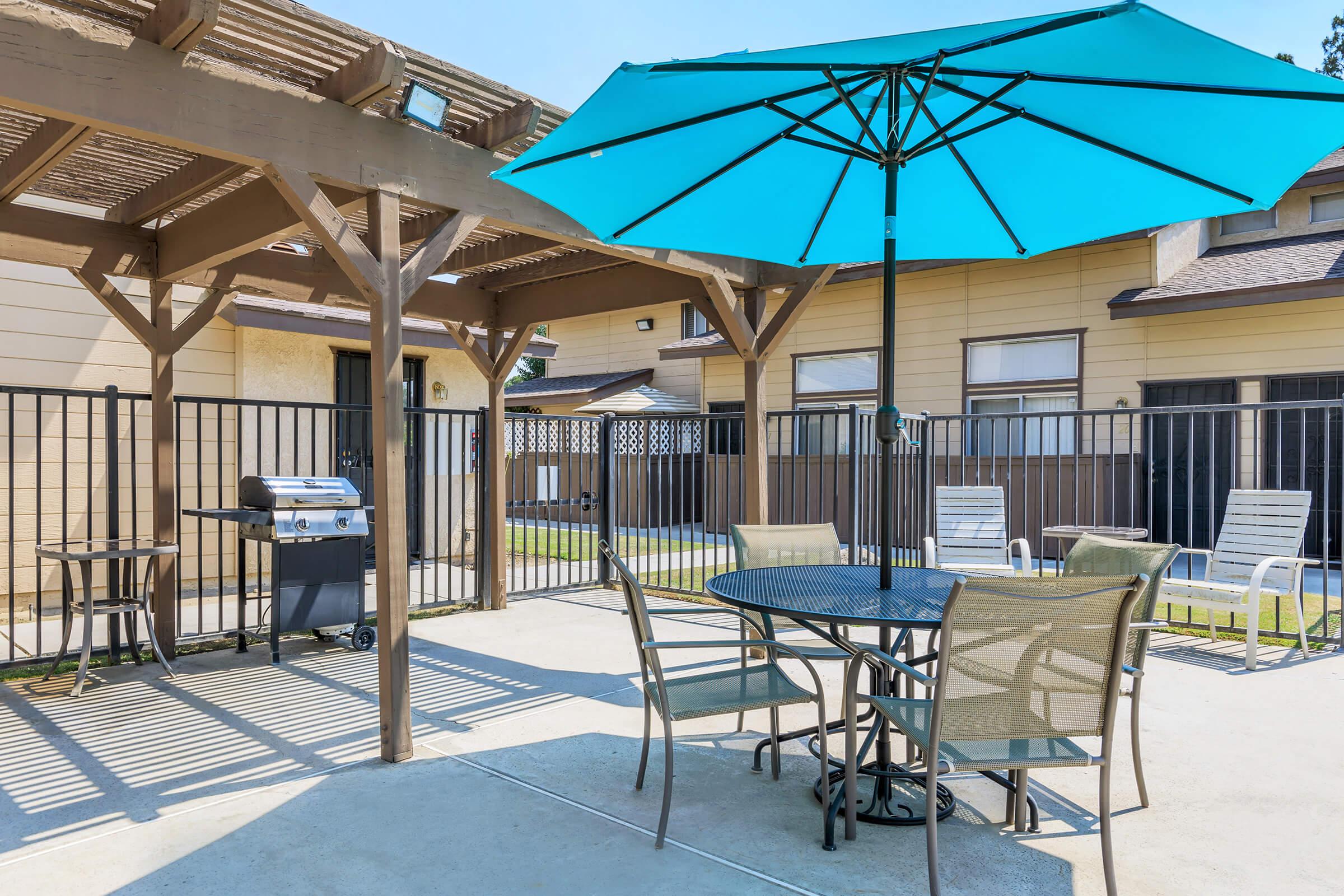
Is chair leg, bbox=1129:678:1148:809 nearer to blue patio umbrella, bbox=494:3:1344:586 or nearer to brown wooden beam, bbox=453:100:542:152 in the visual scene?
blue patio umbrella, bbox=494:3:1344:586

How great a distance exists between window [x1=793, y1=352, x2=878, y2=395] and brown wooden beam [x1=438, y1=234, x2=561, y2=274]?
737cm

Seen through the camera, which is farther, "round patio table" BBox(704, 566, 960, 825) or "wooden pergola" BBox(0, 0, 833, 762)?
"wooden pergola" BBox(0, 0, 833, 762)

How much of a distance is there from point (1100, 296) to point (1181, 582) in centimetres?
599

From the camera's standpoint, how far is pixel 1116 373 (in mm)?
10453

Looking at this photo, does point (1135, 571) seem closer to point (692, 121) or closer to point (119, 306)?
point (692, 121)

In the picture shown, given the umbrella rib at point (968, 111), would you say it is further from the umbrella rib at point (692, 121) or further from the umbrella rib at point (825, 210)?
the umbrella rib at point (825, 210)

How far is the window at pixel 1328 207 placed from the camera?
10484 mm

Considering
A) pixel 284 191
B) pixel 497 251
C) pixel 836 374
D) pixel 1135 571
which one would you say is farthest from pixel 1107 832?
pixel 836 374

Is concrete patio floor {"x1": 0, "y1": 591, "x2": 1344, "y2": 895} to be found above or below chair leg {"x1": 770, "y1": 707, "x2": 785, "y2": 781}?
below

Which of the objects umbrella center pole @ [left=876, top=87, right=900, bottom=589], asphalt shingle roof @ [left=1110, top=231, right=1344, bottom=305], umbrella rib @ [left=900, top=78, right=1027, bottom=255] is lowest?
umbrella center pole @ [left=876, top=87, right=900, bottom=589]

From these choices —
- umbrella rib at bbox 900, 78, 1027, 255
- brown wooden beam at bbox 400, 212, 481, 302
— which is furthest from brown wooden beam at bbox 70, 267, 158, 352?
umbrella rib at bbox 900, 78, 1027, 255

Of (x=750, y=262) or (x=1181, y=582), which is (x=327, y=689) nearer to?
(x=750, y=262)

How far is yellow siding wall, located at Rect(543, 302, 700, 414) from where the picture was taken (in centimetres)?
1575

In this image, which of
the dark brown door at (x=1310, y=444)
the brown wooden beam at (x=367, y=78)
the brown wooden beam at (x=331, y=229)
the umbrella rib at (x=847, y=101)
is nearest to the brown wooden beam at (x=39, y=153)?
the brown wooden beam at (x=331, y=229)
